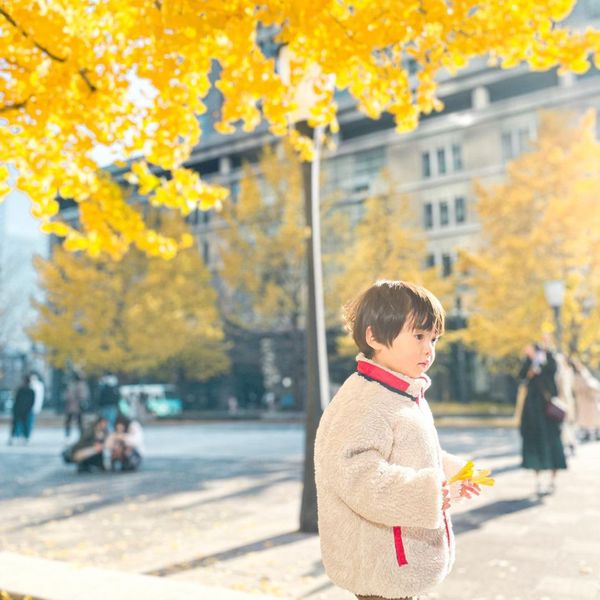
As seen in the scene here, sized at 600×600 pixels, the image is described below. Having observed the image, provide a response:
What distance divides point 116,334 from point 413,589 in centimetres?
2623

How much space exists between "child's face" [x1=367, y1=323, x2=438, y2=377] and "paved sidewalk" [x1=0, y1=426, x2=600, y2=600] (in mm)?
2657

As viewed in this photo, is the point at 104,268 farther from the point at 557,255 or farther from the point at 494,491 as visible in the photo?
the point at 494,491

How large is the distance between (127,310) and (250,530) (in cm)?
2175

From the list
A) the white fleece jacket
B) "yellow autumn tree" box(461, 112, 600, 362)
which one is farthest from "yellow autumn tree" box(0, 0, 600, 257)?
"yellow autumn tree" box(461, 112, 600, 362)

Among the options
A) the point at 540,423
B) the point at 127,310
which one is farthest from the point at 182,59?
the point at 127,310

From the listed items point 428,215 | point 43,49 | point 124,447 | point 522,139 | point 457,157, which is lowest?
point 124,447

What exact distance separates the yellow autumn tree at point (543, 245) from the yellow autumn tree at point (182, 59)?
14.9 metres

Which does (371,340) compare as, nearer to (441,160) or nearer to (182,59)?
(182,59)

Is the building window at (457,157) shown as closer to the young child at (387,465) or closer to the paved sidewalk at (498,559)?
the paved sidewalk at (498,559)

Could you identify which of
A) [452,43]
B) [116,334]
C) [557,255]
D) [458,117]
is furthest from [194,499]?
[458,117]

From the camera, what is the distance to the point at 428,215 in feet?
107

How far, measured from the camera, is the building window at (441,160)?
32344 mm

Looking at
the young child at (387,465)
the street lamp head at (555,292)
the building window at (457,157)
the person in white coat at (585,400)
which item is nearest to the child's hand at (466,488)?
the young child at (387,465)

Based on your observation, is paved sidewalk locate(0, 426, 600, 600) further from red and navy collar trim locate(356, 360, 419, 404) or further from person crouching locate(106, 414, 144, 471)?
red and navy collar trim locate(356, 360, 419, 404)
